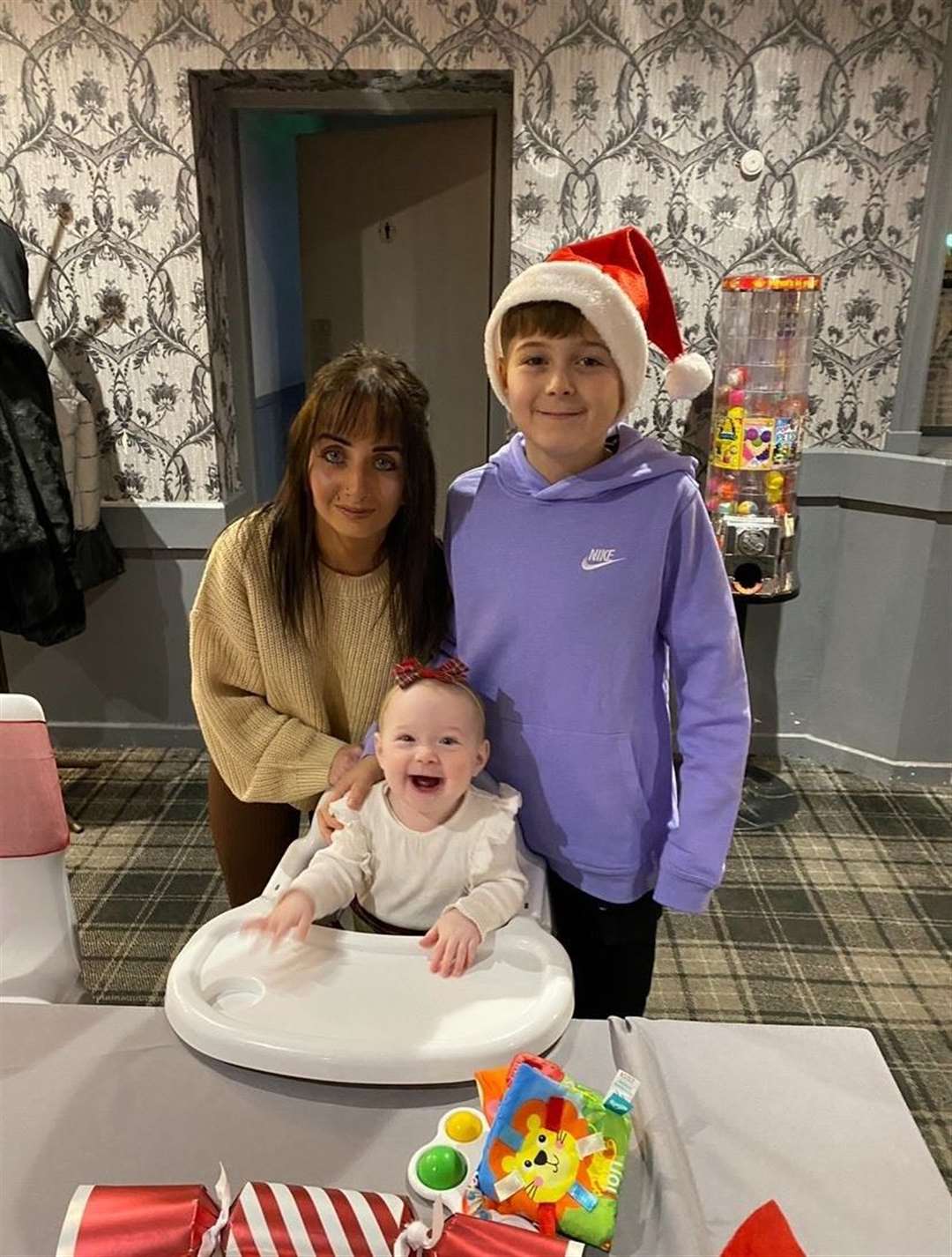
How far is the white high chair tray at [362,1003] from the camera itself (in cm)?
86

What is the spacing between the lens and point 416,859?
3.78 ft

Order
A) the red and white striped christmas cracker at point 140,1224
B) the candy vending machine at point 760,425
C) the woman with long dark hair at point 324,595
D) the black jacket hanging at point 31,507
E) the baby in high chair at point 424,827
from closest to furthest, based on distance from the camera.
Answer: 1. the red and white striped christmas cracker at point 140,1224
2. the baby in high chair at point 424,827
3. the woman with long dark hair at point 324,595
4. the black jacket hanging at point 31,507
5. the candy vending machine at point 760,425

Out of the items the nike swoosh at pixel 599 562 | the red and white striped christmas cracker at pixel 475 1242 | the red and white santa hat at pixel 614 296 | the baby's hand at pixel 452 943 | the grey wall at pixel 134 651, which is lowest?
the grey wall at pixel 134 651

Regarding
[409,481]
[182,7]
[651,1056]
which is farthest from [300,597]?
[182,7]

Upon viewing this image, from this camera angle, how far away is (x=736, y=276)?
8.04 ft

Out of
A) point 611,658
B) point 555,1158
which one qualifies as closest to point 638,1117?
point 555,1158

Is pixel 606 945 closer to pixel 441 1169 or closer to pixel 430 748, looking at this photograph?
pixel 430 748

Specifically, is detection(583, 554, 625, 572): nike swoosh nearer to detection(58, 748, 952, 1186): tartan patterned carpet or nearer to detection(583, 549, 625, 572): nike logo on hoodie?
detection(583, 549, 625, 572): nike logo on hoodie

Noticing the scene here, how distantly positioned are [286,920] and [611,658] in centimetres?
48

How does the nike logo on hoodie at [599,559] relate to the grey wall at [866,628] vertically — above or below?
above

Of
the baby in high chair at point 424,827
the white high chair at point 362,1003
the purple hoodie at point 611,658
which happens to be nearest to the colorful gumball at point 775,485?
the purple hoodie at point 611,658

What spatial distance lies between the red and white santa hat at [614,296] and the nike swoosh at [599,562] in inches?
7.2

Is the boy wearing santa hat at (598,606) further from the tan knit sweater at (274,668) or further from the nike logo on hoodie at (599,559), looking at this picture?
the tan knit sweater at (274,668)

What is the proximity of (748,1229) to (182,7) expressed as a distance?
9.23 ft
